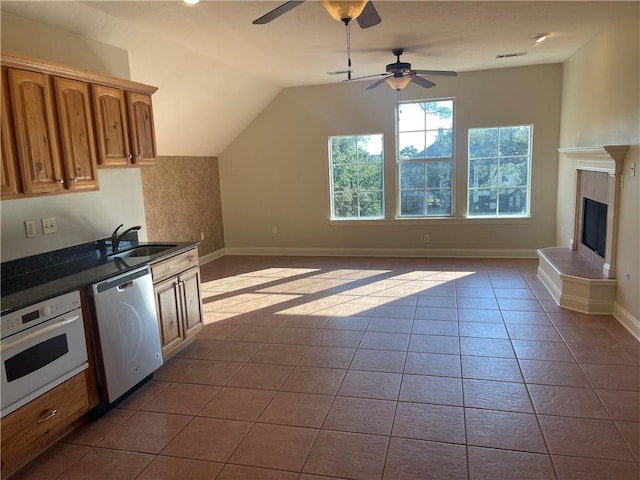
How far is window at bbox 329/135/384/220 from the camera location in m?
6.99

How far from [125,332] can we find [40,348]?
60cm

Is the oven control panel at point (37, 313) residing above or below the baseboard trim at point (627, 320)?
above

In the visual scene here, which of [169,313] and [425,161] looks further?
[425,161]

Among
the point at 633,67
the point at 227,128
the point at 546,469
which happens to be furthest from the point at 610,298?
the point at 227,128

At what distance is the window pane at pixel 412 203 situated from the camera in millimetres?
6905

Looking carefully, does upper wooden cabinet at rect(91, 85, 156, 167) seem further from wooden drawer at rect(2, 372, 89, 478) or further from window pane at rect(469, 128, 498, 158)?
window pane at rect(469, 128, 498, 158)

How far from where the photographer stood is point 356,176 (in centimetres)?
711

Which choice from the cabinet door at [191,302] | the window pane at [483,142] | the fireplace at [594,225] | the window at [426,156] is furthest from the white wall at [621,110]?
the cabinet door at [191,302]

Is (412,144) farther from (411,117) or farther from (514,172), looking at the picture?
(514,172)

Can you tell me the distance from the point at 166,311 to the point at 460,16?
344 cm

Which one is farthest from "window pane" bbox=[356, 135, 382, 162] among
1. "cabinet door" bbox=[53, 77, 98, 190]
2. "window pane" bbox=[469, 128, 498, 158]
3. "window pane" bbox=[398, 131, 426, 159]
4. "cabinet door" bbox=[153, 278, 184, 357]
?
"cabinet door" bbox=[53, 77, 98, 190]

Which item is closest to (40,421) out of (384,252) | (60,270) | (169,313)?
(60,270)

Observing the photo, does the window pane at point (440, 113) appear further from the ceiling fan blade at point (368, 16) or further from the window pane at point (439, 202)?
the ceiling fan blade at point (368, 16)

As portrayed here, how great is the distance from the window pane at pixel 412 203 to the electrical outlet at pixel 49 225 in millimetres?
4996
